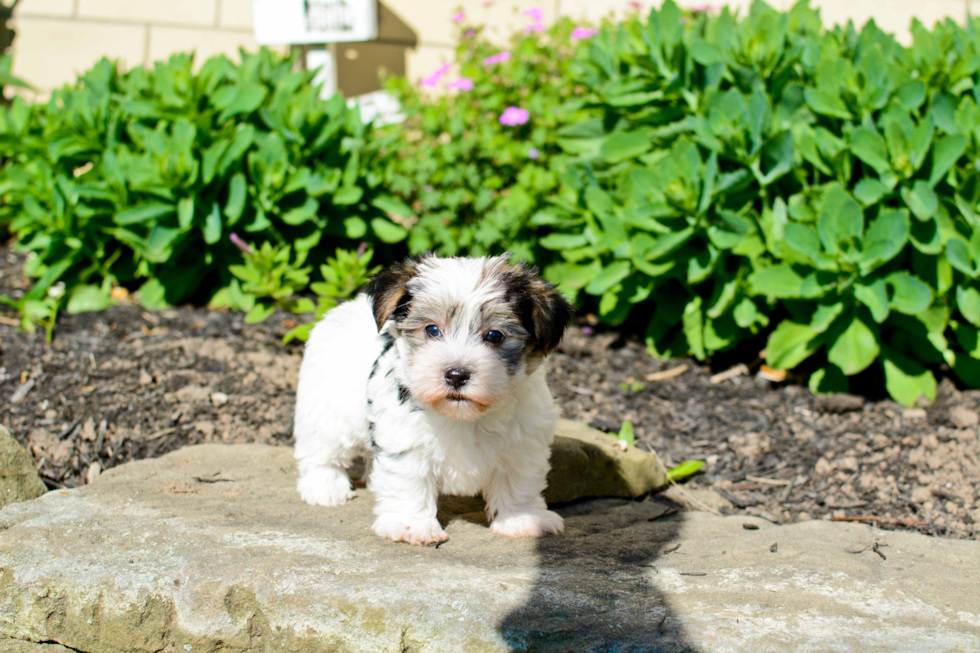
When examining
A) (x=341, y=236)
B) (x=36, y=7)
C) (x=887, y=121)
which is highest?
(x=36, y=7)

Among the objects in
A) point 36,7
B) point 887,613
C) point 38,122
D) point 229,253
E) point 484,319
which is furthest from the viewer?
point 36,7

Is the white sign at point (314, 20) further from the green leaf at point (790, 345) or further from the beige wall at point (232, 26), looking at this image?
the green leaf at point (790, 345)

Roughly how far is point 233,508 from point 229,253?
9.29 feet

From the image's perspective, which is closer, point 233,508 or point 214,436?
point 233,508

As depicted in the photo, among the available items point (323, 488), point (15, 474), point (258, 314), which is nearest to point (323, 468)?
point (323, 488)

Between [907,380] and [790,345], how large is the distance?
0.76 m

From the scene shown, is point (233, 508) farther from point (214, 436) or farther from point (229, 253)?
point (229, 253)

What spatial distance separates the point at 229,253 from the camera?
609 centimetres

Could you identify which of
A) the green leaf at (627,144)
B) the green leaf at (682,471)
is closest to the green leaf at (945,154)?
the green leaf at (627,144)

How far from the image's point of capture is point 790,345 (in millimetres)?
5332

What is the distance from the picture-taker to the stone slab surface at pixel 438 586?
9.08 feet

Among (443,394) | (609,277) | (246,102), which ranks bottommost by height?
(443,394)

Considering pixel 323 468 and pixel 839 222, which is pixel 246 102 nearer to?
pixel 323 468

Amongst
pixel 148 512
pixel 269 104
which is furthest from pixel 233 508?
pixel 269 104
